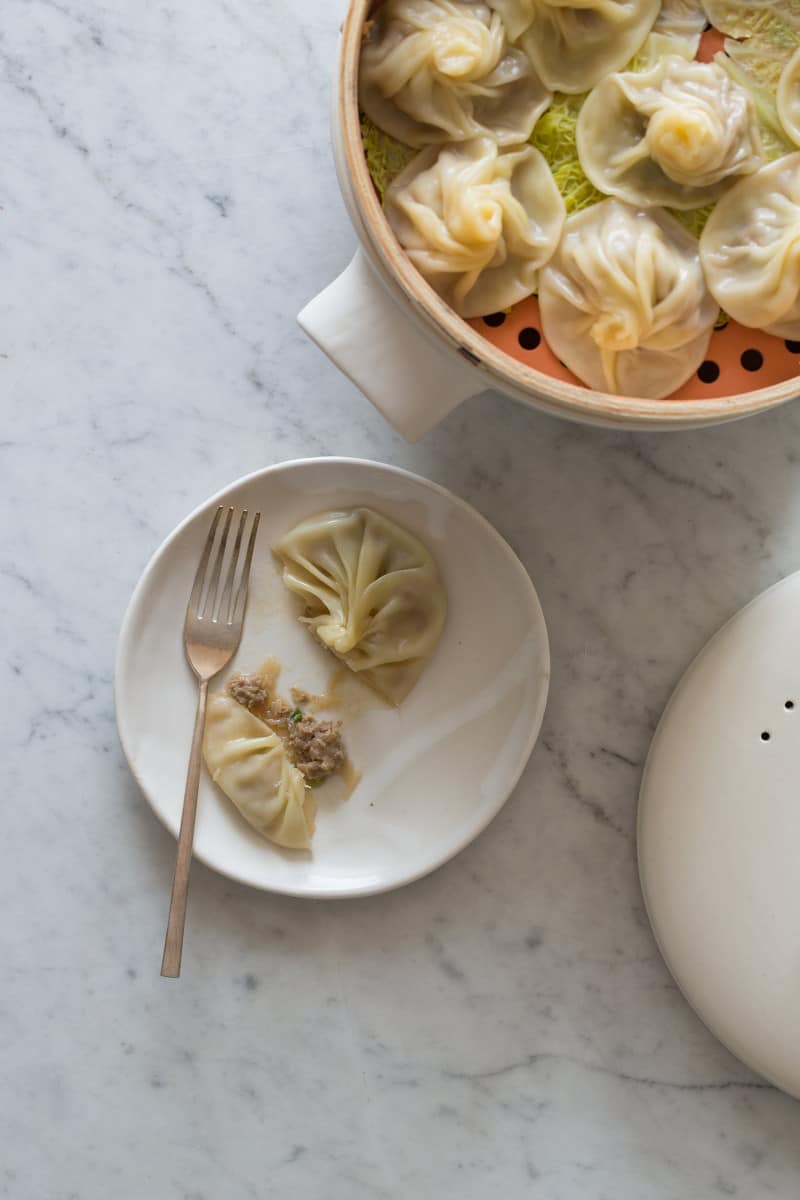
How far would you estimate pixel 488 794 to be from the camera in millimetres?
1928

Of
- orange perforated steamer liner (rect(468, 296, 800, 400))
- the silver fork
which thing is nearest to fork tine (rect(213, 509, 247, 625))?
the silver fork

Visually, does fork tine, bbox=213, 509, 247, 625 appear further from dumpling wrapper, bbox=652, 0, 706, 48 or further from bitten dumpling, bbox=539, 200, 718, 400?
dumpling wrapper, bbox=652, 0, 706, 48

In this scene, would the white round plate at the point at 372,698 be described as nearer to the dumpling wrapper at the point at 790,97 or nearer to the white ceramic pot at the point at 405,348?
the white ceramic pot at the point at 405,348

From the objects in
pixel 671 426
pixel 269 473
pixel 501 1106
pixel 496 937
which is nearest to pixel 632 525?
pixel 671 426

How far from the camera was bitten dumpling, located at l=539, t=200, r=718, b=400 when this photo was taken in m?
1.55

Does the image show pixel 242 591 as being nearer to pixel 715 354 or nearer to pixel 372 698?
pixel 372 698

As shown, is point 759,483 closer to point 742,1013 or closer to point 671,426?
point 671,426

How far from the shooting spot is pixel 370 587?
1.90 m

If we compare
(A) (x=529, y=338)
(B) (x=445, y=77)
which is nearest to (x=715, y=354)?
(A) (x=529, y=338)

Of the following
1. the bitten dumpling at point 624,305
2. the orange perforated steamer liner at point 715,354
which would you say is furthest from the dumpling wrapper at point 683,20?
the orange perforated steamer liner at point 715,354

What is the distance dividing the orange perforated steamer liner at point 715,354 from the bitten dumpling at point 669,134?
0.67ft

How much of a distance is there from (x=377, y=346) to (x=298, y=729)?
69 cm

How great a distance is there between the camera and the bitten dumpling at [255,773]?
1898mm

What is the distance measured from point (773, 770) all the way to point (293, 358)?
110cm
